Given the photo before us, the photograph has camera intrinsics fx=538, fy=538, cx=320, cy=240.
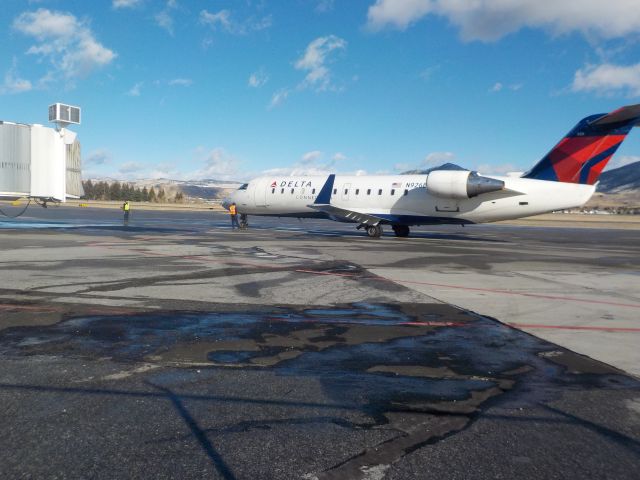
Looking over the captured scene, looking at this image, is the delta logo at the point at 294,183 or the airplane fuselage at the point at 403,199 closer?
the airplane fuselage at the point at 403,199

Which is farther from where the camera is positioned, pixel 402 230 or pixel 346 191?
pixel 402 230

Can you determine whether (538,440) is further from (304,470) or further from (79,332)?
(79,332)

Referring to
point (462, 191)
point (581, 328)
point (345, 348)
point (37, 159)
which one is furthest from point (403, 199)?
point (345, 348)

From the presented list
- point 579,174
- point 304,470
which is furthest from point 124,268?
point 579,174

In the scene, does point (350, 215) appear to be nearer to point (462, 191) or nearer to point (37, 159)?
point (462, 191)

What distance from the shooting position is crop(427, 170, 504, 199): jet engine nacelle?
82.7 ft

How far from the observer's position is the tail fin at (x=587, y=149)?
23.0 metres

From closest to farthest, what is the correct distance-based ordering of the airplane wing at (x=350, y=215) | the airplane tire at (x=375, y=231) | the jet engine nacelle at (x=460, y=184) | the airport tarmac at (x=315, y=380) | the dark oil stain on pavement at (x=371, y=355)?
the airport tarmac at (x=315, y=380) < the dark oil stain on pavement at (x=371, y=355) < the jet engine nacelle at (x=460, y=184) < the airplane wing at (x=350, y=215) < the airplane tire at (x=375, y=231)

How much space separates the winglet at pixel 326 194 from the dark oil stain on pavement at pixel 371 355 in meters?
21.9

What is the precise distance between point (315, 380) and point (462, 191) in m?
21.7

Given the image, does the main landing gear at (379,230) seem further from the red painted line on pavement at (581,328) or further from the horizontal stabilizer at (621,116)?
the red painted line on pavement at (581,328)

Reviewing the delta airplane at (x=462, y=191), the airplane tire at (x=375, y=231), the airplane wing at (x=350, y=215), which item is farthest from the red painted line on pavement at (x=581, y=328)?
the airplane tire at (x=375, y=231)

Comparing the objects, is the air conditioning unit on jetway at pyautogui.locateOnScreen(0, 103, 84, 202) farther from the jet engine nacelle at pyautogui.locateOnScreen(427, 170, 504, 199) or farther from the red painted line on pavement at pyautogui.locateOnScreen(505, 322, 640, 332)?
the red painted line on pavement at pyautogui.locateOnScreen(505, 322, 640, 332)

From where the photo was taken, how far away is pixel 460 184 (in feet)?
83.6
